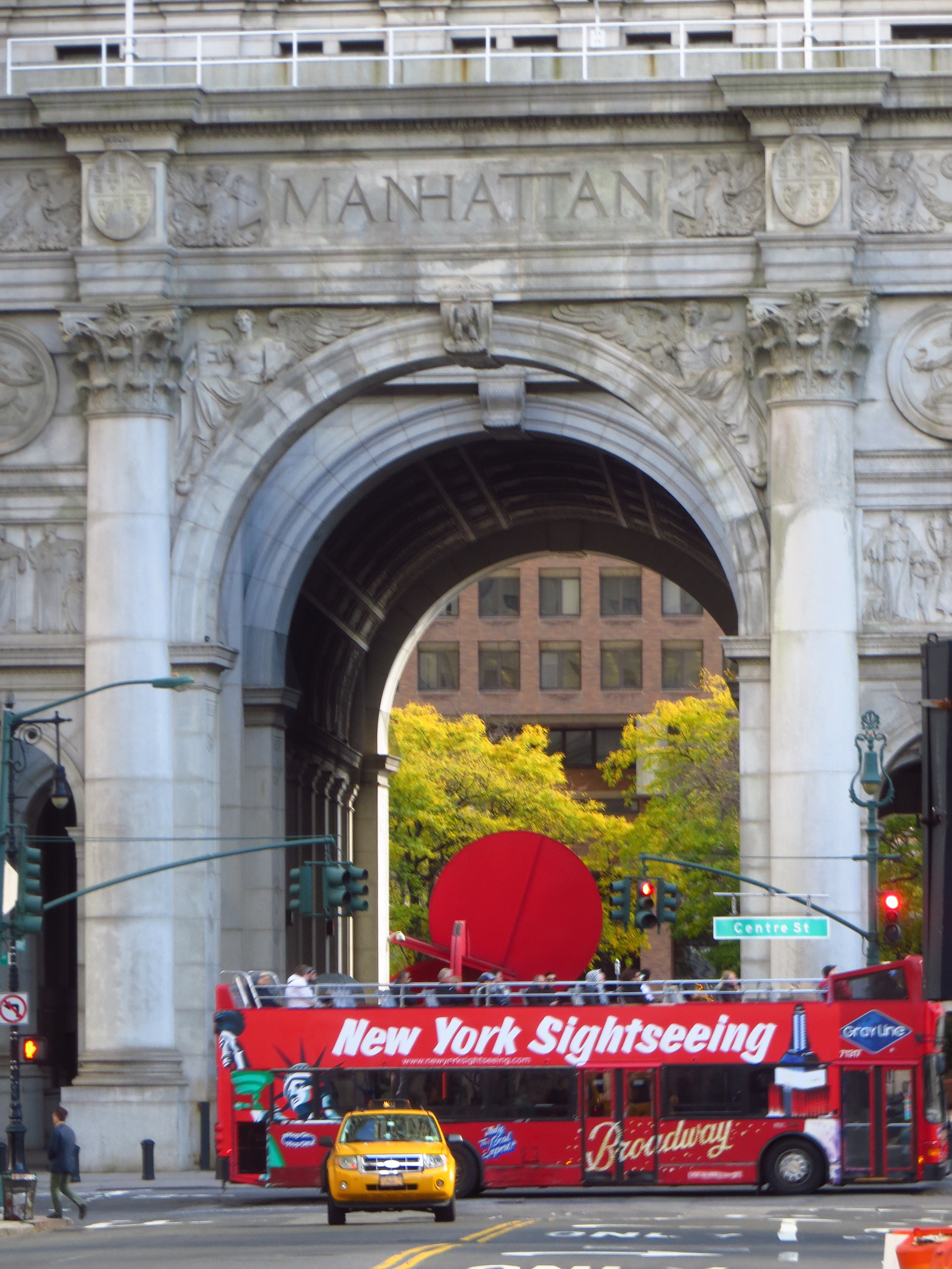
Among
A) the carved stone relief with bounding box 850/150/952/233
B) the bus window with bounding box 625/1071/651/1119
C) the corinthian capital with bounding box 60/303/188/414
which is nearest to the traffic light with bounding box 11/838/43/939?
the bus window with bounding box 625/1071/651/1119

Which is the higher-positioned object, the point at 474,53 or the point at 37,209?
the point at 474,53

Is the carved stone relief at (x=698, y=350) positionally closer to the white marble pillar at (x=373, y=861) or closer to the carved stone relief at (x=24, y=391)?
the carved stone relief at (x=24, y=391)

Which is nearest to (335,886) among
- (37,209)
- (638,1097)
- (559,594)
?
(638,1097)

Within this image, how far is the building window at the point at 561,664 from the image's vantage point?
107 meters

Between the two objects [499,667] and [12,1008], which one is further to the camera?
[499,667]

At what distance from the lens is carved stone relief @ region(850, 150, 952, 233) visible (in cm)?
3747

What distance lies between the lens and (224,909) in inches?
1602

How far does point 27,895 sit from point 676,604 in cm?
7661

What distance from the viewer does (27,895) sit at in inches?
1261

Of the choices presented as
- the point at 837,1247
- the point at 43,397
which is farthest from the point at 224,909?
the point at 837,1247

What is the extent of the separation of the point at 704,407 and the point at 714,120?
4.71 metres

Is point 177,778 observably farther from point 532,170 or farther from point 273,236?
point 532,170

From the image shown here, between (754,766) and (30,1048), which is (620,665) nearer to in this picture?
(754,766)

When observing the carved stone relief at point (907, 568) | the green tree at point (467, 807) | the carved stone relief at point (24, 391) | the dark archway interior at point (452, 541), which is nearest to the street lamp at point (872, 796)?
the carved stone relief at point (907, 568)
